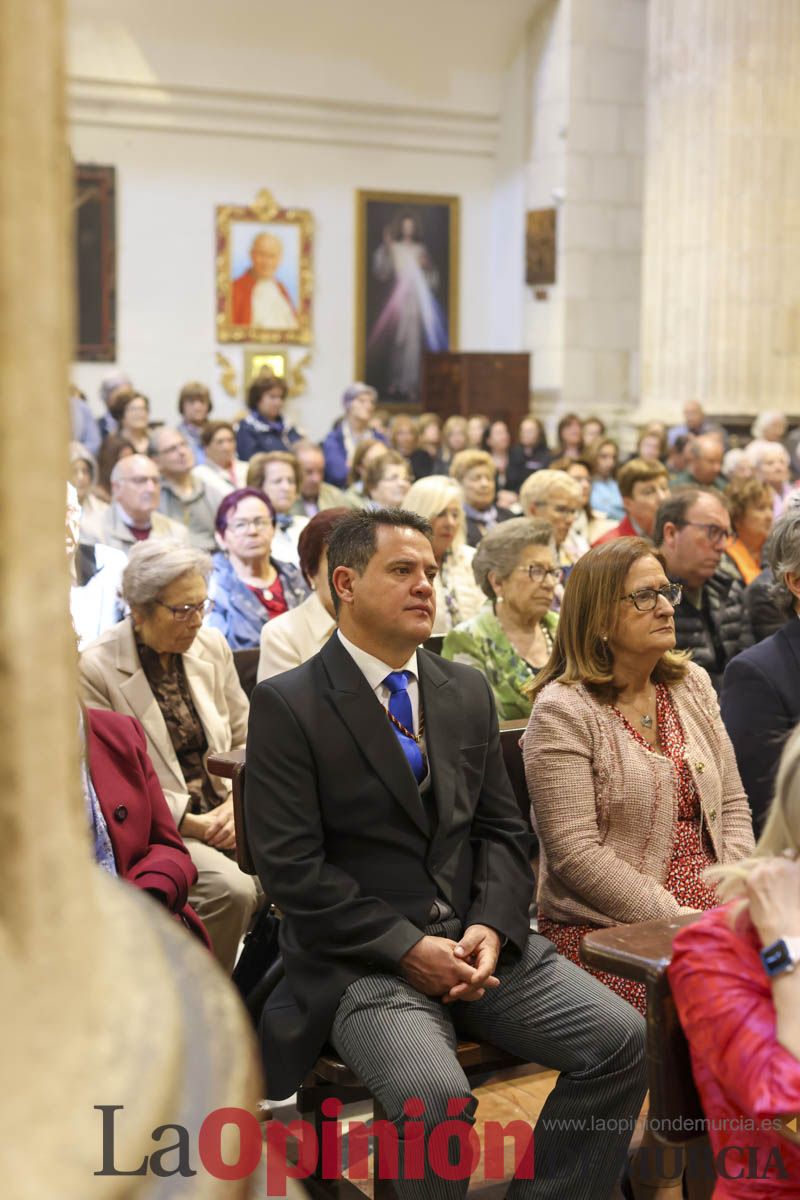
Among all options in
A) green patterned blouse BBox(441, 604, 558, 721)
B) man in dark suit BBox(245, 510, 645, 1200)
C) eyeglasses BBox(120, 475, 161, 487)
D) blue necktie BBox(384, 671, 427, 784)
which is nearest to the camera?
man in dark suit BBox(245, 510, 645, 1200)

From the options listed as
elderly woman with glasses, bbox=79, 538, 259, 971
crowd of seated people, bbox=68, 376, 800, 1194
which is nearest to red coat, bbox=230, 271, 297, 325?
crowd of seated people, bbox=68, 376, 800, 1194

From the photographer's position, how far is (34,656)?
83 cm

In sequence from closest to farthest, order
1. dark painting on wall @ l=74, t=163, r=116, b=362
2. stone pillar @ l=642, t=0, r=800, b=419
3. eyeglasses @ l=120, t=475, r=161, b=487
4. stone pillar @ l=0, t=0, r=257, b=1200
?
stone pillar @ l=0, t=0, r=257, b=1200 → eyeglasses @ l=120, t=475, r=161, b=487 → stone pillar @ l=642, t=0, r=800, b=419 → dark painting on wall @ l=74, t=163, r=116, b=362

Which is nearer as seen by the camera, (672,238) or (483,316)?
(672,238)

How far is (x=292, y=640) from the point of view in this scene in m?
4.69

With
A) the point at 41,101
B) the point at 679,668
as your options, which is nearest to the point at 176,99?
the point at 679,668

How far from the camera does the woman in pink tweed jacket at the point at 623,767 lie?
3.35m

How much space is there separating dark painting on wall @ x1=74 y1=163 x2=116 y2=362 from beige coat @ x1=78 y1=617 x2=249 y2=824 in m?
12.9

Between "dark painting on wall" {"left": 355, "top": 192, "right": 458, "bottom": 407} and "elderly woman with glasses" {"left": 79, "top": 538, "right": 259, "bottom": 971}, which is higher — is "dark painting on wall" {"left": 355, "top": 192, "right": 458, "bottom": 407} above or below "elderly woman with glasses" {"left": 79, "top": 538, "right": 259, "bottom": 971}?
above

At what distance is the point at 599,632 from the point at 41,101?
2.82 metres

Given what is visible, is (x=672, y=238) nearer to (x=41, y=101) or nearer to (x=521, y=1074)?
(x=521, y=1074)

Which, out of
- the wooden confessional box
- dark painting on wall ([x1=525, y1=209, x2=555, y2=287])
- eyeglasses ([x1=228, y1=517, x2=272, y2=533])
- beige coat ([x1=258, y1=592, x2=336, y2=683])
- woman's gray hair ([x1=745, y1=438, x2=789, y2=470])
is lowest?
beige coat ([x1=258, y1=592, x2=336, y2=683])

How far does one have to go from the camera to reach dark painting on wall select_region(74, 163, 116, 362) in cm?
1653

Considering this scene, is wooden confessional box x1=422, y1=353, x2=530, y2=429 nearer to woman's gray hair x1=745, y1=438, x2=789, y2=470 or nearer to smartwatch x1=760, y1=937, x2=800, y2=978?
woman's gray hair x1=745, y1=438, x2=789, y2=470
